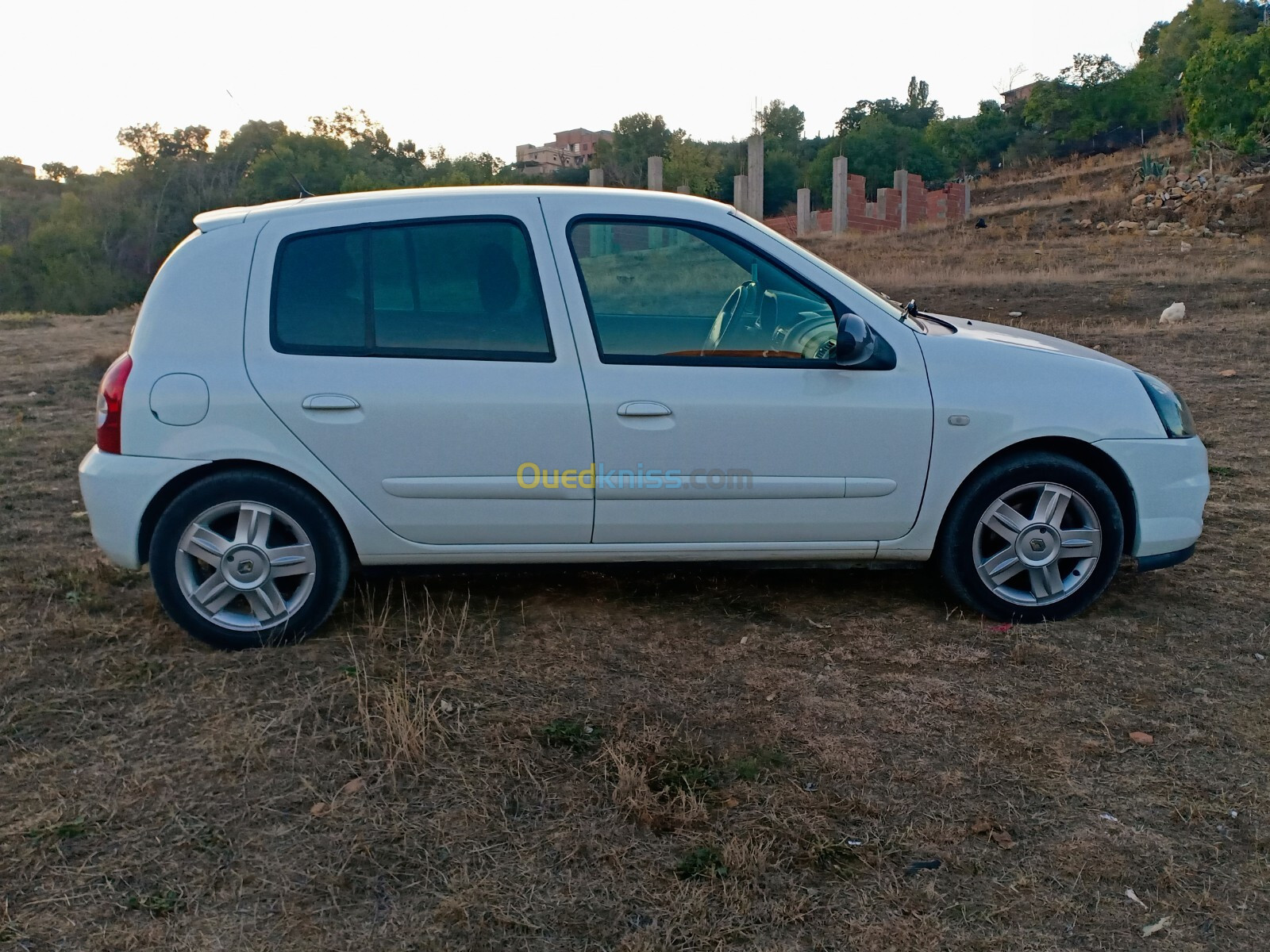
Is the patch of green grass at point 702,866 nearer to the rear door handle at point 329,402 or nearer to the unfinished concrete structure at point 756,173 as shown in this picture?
the rear door handle at point 329,402

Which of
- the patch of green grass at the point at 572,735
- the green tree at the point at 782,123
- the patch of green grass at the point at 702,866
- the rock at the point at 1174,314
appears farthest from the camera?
the green tree at the point at 782,123

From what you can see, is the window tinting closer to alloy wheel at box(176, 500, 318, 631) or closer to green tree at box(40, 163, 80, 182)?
alloy wheel at box(176, 500, 318, 631)

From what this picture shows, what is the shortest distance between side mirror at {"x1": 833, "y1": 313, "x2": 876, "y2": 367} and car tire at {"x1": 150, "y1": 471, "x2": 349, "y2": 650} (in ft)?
6.65

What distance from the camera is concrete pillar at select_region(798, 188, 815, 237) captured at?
33.3 m

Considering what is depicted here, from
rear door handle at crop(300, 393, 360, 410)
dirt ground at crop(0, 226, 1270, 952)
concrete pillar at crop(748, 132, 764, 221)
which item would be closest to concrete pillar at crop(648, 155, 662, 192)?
concrete pillar at crop(748, 132, 764, 221)

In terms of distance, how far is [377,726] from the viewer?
330cm

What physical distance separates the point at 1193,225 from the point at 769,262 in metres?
28.5

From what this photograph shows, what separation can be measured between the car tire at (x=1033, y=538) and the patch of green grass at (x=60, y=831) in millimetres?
3126

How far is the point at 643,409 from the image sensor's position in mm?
3898

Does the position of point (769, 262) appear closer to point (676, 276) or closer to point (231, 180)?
point (676, 276)

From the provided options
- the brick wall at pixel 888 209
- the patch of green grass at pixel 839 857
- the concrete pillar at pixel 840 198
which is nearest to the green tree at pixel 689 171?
the brick wall at pixel 888 209

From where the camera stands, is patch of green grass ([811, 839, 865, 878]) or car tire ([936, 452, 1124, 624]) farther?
car tire ([936, 452, 1124, 624])

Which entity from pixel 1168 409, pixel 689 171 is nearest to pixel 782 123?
pixel 689 171

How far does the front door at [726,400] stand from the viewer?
155 inches
